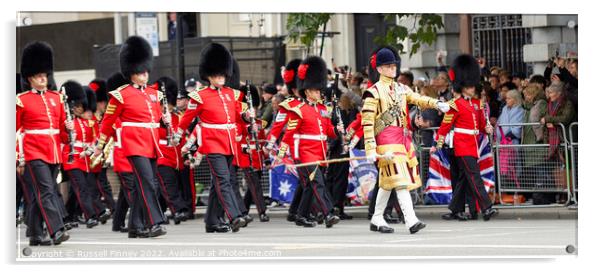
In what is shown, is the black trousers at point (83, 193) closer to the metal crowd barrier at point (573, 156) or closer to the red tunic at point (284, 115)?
the red tunic at point (284, 115)

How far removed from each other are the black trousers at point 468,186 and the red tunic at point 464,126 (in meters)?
0.10

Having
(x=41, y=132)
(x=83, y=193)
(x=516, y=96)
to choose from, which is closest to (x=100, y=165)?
(x=83, y=193)

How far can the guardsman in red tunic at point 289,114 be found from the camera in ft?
53.8

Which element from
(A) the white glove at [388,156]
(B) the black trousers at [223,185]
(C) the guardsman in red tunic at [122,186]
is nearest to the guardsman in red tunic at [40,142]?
(C) the guardsman in red tunic at [122,186]

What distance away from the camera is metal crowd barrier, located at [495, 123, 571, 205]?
1733cm

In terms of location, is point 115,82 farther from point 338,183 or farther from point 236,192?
point 338,183

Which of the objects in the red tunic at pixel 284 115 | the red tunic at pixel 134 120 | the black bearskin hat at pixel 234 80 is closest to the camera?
the red tunic at pixel 134 120

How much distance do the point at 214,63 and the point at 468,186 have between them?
292 cm

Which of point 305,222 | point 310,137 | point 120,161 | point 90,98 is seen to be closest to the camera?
point 120,161

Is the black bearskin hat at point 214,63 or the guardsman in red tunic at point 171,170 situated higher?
the black bearskin hat at point 214,63

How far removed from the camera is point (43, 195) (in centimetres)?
1391

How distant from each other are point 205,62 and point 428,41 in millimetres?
3562

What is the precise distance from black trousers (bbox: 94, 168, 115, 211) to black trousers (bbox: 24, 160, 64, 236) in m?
4.31
